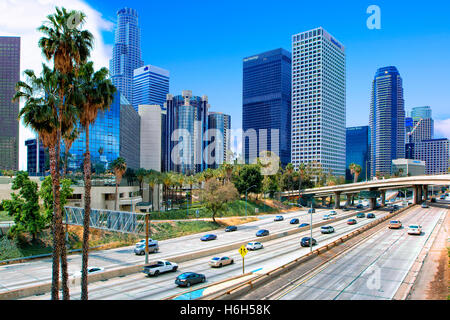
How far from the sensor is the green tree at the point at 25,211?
4484cm

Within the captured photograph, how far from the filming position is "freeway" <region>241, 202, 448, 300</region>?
22031 mm

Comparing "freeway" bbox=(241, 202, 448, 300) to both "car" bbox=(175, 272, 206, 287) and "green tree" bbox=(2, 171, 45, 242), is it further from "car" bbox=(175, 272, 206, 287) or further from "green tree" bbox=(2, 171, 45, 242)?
"green tree" bbox=(2, 171, 45, 242)

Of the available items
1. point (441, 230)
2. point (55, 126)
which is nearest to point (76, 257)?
point (55, 126)

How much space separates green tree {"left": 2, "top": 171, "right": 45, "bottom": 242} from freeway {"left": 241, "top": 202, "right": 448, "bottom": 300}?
3800 cm

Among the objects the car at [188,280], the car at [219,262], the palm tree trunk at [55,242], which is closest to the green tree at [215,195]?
the car at [219,262]

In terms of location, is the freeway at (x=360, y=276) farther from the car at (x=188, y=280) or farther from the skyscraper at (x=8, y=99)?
the skyscraper at (x=8, y=99)

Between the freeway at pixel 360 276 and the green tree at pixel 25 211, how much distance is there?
37997 millimetres

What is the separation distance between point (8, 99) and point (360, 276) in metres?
186

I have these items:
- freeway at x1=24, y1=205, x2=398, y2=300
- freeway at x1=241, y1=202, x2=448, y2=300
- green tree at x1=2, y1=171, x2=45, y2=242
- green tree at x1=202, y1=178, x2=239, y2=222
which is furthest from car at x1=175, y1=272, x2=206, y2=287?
green tree at x1=202, y1=178, x2=239, y2=222

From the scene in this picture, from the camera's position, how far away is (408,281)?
26188 mm

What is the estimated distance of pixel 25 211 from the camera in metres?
45.2

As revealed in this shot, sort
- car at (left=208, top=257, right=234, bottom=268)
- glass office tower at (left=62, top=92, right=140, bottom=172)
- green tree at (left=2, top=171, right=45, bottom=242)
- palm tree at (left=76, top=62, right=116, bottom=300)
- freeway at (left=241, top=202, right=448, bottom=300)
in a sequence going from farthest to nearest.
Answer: glass office tower at (left=62, top=92, right=140, bottom=172) → green tree at (left=2, top=171, right=45, bottom=242) → car at (left=208, top=257, right=234, bottom=268) → freeway at (left=241, top=202, right=448, bottom=300) → palm tree at (left=76, top=62, right=116, bottom=300)
